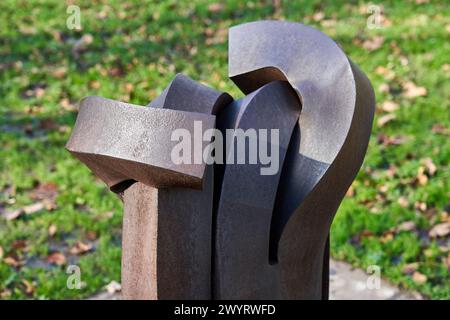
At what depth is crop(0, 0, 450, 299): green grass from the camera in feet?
16.7

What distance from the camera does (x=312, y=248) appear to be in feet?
10.9

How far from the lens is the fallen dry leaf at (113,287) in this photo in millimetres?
4824

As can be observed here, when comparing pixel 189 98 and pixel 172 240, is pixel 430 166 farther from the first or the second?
pixel 172 240

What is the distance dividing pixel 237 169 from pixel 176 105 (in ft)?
1.32

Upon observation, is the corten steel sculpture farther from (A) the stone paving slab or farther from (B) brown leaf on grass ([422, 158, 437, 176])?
(B) brown leaf on grass ([422, 158, 437, 176])

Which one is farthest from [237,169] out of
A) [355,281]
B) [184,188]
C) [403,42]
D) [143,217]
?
[403,42]

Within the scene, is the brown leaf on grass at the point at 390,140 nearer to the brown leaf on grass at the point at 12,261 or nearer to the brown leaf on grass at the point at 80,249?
the brown leaf on grass at the point at 80,249

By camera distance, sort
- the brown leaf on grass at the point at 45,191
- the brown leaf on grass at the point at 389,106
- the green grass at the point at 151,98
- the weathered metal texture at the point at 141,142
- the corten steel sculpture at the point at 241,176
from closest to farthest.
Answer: the weathered metal texture at the point at 141,142, the corten steel sculpture at the point at 241,176, the green grass at the point at 151,98, the brown leaf on grass at the point at 45,191, the brown leaf on grass at the point at 389,106

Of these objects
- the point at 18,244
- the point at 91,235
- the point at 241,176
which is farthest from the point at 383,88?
the point at 241,176

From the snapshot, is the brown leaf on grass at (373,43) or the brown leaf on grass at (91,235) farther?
the brown leaf on grass at (373,43)

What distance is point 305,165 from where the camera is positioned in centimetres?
316

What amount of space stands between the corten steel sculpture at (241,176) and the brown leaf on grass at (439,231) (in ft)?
6.52

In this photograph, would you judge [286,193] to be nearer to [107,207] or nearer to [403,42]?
[107,207]

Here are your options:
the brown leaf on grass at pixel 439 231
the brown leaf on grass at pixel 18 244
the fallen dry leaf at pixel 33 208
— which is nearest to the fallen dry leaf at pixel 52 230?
the brown leaf on grass at pixel 18 244
